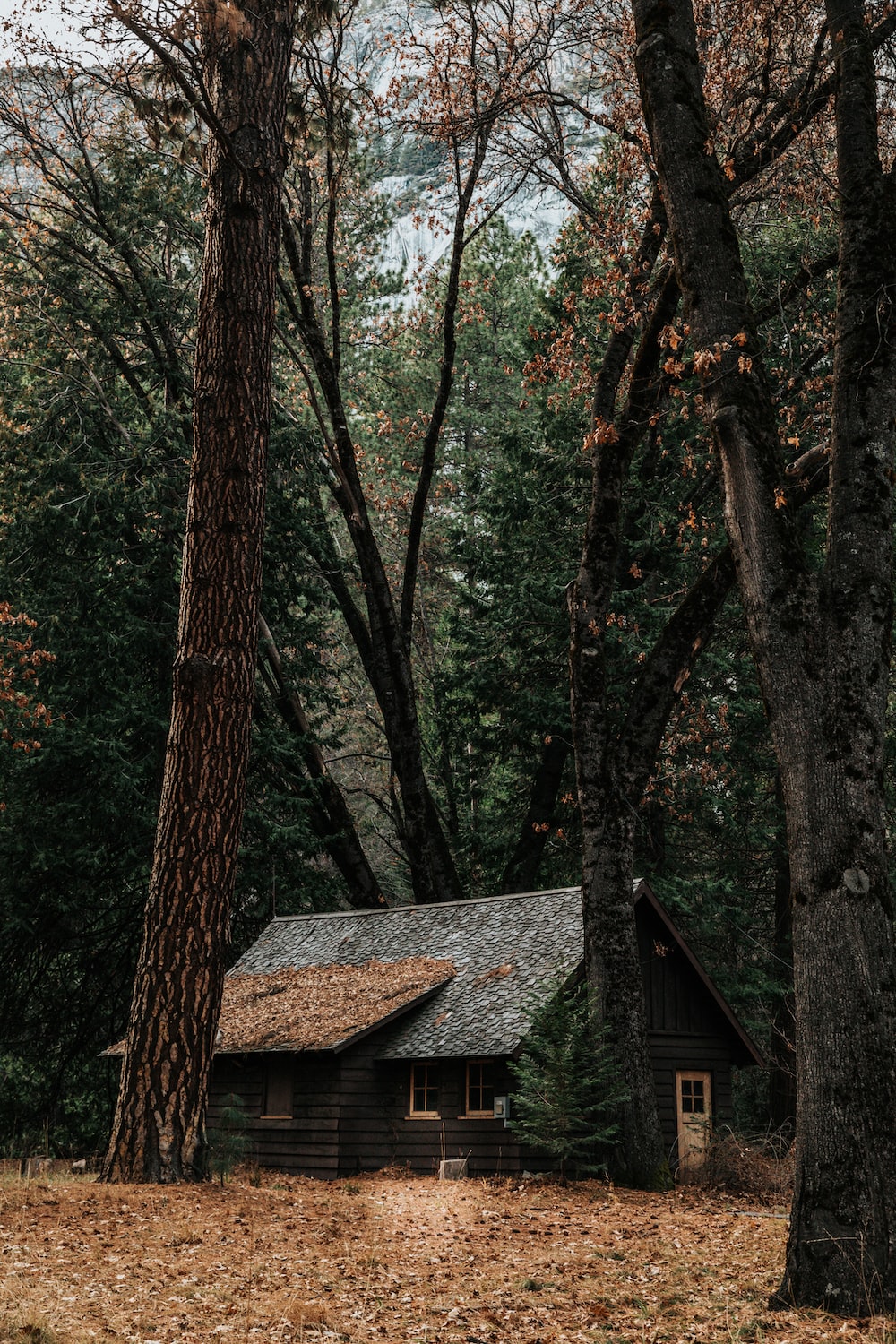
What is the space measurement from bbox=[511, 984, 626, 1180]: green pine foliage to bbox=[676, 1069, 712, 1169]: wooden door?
3.11m

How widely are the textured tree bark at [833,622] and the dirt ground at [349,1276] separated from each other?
2.39 ft

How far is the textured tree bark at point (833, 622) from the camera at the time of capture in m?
6.88

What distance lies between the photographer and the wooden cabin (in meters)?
17.1

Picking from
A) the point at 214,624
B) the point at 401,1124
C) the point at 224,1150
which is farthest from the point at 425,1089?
the point at 214,624

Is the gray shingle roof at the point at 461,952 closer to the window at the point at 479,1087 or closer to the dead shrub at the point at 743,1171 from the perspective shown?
the window at the point at 479,1087

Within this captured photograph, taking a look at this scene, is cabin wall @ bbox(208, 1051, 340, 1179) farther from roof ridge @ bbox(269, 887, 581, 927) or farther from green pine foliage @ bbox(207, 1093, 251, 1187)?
green pine foliage @ bbox(207, 1093, 251, 1187)

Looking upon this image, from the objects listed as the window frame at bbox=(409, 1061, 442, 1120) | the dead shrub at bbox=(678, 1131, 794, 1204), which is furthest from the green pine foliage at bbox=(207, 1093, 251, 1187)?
the dead shrub at bbox=(678, 1131, 794, 1204)

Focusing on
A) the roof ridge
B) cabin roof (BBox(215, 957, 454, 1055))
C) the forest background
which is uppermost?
the forest background

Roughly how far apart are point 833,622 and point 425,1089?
12.5 meters

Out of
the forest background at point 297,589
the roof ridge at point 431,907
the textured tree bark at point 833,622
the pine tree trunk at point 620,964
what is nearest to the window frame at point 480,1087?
the pine tree trunk at point 620,964

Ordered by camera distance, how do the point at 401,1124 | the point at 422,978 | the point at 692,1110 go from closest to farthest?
1. the point at 401,1124
2. the point at 692,1110
3. the point at 422,978

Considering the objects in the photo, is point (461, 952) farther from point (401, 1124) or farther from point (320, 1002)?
point (401, 1124)

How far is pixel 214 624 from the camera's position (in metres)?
10.5

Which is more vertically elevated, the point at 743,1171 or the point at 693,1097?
the point at 693,1097
